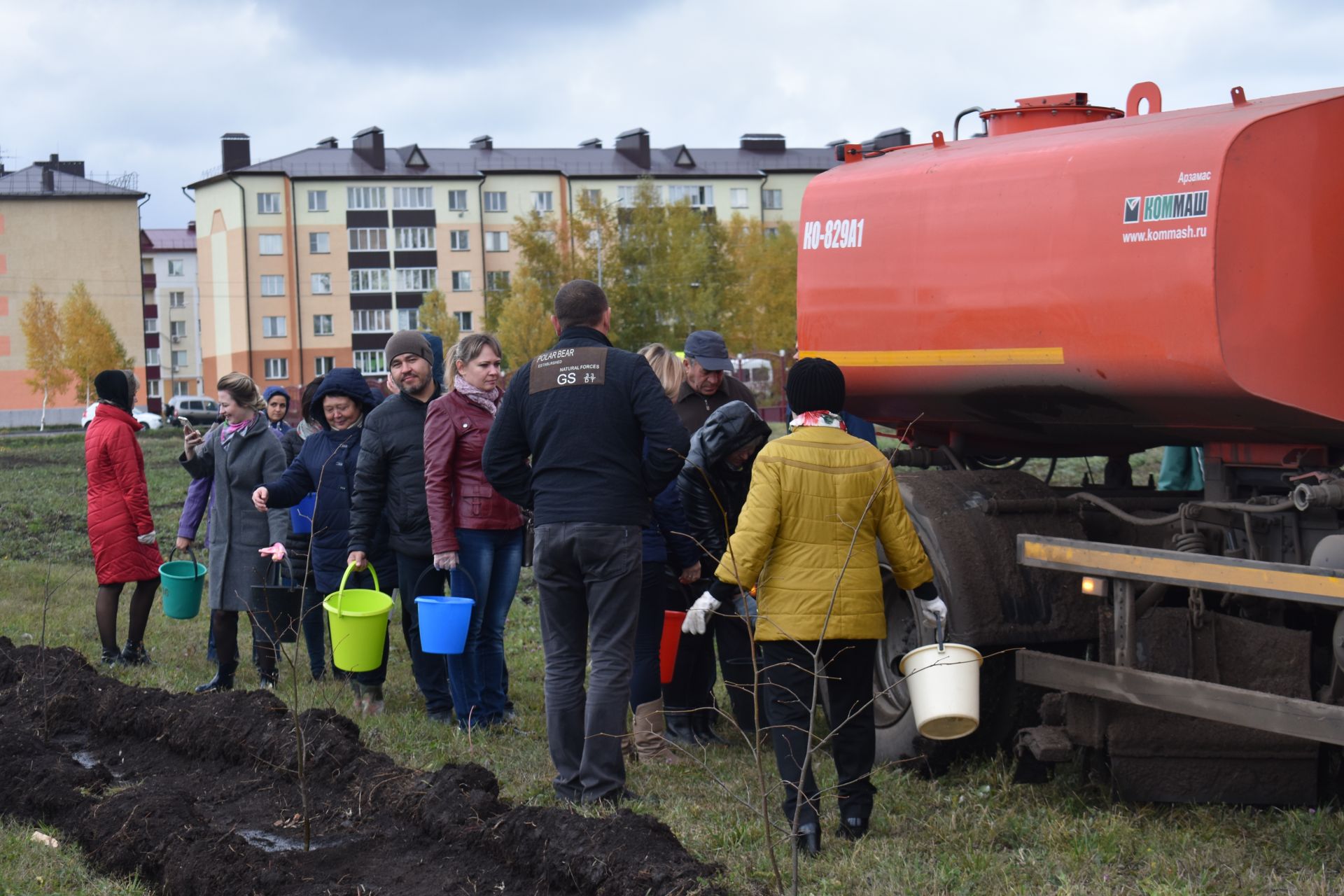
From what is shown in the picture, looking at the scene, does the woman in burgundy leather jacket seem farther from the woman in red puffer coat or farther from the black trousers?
the woman in red puffer coat

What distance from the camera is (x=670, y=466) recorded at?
5398 mm

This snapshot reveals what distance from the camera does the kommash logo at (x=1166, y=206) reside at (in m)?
4.55

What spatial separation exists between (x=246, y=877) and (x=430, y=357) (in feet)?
11.0

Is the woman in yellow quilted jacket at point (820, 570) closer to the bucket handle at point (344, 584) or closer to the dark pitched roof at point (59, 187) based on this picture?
the bucket handle at point (344, 584)

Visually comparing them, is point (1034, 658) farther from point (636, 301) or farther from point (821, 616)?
point (636, 301)

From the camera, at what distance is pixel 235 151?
73875 millimetres

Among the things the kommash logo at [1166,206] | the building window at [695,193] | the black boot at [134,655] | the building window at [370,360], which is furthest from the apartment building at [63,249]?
the kommash logo at [1166,206]

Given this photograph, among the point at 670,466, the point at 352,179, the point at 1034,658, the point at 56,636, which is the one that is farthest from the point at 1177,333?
the point at 352,179

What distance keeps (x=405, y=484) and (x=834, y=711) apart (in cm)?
297

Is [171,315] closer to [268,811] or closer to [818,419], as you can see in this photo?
[268,811]

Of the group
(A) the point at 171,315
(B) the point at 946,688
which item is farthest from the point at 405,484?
(A) the point at 171,315

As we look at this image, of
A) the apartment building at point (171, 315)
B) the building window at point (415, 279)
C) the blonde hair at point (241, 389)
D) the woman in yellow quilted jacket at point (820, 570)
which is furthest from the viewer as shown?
the apartment building at point (171, 315)

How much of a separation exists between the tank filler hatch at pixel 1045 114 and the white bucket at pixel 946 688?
2.34 metres

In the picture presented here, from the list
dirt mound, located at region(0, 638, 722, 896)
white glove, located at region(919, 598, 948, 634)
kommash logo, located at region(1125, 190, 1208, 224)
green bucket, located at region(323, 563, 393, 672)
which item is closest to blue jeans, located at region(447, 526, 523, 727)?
green bucket, located at region(323, 563, 393, 672)
